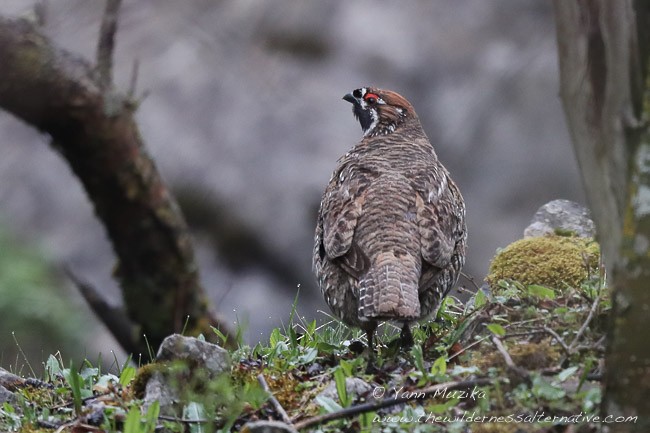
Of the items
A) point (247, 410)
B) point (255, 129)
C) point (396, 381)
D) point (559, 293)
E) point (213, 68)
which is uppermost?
point (213, 68)

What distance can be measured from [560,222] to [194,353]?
3.31m

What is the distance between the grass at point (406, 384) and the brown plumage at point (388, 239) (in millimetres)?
280

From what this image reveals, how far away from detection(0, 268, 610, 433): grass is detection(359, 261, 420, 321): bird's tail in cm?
24

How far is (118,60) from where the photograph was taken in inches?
451

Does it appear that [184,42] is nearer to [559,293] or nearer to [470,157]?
[470,157]

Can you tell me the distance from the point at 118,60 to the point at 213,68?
4.04 ft

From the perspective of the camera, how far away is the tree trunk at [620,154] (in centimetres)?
289

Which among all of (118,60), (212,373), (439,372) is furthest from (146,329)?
(118,60)

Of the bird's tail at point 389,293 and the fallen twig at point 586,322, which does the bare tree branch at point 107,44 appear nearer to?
the bird's tail at point 389,293

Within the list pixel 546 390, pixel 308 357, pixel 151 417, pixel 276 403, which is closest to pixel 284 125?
pixel 308 357

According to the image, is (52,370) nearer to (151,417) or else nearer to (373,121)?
(151,417)

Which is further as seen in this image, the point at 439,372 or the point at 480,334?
the point at 480,334

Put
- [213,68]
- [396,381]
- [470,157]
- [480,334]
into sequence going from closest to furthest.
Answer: [396,381]
[480,334]
[470,157]
[213,68]

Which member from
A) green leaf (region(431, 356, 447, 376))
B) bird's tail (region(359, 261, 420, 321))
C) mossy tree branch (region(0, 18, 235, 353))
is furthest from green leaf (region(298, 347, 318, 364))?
mossy tree branch (region(0, 18, 235, 353))
